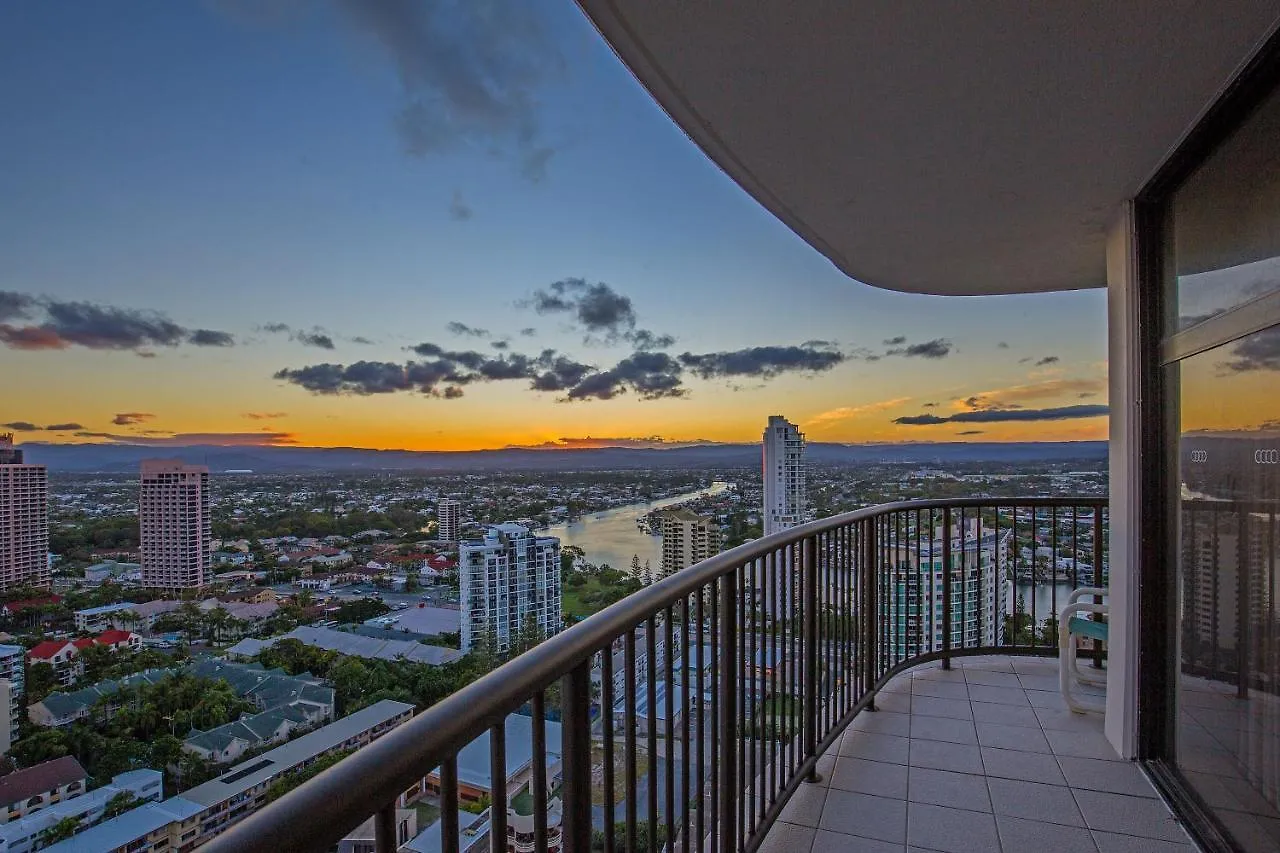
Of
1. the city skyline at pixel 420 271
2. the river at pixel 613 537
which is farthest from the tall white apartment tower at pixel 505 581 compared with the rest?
the city skyline at pixel 420 271

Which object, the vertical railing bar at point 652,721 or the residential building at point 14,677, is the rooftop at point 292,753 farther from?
the residential building at point 14,677

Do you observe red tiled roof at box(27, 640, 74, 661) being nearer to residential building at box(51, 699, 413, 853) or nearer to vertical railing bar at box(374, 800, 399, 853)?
residential building at box(51, 699, 413, 853)

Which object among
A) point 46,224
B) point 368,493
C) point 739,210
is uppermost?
point 739,210

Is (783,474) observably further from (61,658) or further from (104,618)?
(61,658)

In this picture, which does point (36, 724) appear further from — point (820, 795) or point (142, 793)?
point (820, 795)

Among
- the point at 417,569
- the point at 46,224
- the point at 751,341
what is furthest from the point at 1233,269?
the point at 751,341
